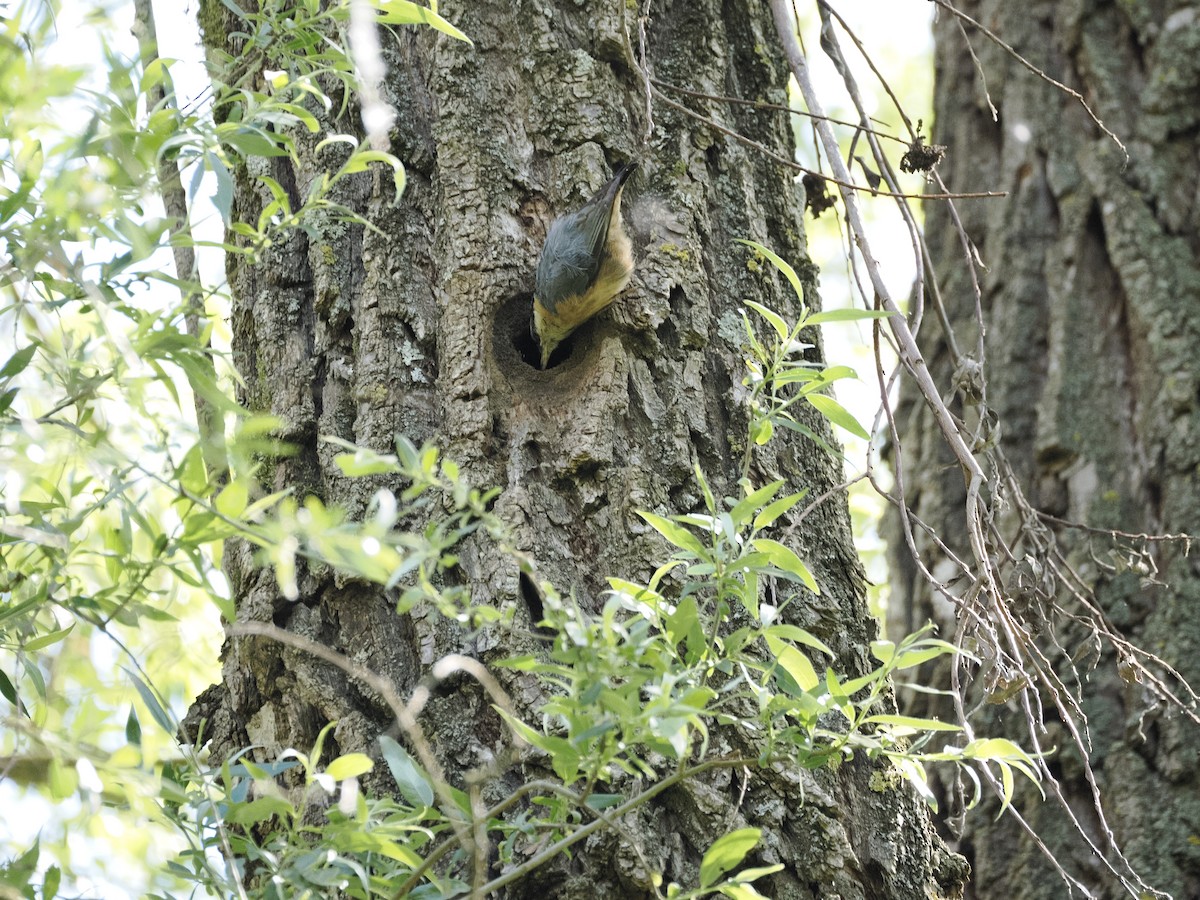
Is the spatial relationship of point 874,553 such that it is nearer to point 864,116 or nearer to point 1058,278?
point 1058,278

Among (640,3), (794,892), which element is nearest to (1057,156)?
(640,3)

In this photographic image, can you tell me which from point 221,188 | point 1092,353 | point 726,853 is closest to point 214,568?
point 221,188

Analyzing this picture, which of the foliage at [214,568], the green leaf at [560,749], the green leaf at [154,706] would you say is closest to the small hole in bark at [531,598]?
the foliage at [214,568]

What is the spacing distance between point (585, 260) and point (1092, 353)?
1.76 meters

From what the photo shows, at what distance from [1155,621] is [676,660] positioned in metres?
1.89

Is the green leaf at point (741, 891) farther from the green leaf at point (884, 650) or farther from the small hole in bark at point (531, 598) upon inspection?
the small hole in bark at point (531, 598)

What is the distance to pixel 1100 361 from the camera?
2.97 metres

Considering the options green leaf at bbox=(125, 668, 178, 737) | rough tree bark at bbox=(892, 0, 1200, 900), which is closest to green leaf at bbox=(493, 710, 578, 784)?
green leaf at bbox=(125, 668, 178, 737)

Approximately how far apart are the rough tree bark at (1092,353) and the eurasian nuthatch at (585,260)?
1.24 meters

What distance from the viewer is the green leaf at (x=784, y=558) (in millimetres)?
1253

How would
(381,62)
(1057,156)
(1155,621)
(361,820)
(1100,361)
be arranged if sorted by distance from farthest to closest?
1. (1057,156)
2. (1100,361)
3. (1155,621)
4. (381,62)
5. (361,820)

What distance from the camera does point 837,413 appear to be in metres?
1.39

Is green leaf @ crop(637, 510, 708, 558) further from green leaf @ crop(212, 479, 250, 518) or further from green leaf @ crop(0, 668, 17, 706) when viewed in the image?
green leaf @ crop(0, 668, 17, 706)

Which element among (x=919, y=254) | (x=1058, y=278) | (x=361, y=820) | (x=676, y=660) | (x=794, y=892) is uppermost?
(x=1058, y=278)
